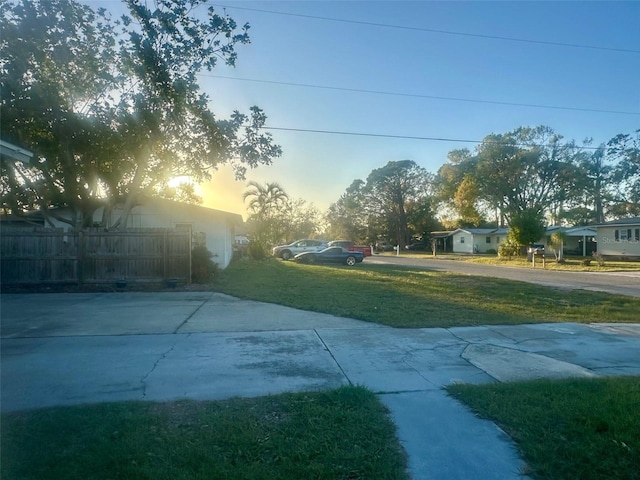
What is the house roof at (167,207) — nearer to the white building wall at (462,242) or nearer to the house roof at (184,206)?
the house roof at (184,206)

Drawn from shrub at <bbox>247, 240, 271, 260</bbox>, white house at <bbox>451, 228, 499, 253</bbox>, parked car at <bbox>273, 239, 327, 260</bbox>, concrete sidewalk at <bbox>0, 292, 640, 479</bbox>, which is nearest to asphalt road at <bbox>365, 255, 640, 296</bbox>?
concrete sidewalk at <bbox>0, 292, 640, 479</bbox>

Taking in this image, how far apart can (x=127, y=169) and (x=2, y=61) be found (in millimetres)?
5203

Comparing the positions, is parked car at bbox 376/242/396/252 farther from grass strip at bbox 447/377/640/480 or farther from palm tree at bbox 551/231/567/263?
grass strip at bbox 447/377/640/480

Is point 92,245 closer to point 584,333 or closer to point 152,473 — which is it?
point 152,473

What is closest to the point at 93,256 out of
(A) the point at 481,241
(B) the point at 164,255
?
(B) the point at 164,255

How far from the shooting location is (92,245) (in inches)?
566

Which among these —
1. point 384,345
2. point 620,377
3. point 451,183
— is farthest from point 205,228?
point 451,183

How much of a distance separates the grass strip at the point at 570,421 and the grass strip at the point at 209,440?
44.9 inches

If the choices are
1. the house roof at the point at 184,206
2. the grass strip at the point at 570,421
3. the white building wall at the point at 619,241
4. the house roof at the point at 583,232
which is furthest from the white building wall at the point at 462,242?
the grass strip at the point at 570,421

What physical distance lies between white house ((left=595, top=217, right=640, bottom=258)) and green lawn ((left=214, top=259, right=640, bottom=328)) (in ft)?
89.3

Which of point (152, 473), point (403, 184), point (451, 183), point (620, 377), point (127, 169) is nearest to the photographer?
point (152, 473)

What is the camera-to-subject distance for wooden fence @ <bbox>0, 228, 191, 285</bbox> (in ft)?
45.5

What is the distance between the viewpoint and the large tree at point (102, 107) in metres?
14.3

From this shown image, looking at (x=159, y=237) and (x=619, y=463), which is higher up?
(x=159, y=237)
